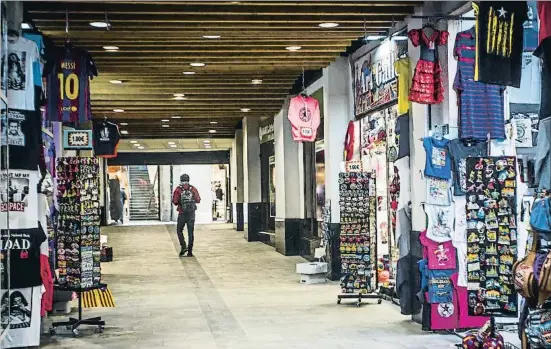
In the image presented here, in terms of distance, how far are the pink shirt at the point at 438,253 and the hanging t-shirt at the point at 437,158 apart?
0.57 m

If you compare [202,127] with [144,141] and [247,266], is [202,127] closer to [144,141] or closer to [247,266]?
A: [144,141]

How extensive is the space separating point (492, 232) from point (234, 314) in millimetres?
3556

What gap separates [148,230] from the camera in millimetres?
25391

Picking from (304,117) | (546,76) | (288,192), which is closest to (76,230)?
(546,76)

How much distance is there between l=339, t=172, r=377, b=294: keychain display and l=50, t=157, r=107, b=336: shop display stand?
9.65ft

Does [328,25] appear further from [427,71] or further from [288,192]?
[288,192]

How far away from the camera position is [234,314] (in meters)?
8.70

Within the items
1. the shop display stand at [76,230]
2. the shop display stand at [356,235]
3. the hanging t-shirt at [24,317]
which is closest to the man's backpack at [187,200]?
the shop display stand at [356,235]

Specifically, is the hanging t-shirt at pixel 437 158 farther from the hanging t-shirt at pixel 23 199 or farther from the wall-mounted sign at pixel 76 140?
the wall-mounted sign at pixel 76 140

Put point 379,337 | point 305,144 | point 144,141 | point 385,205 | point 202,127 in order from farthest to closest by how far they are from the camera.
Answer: point 144,141, point 202,127, point 305,144, point 385,205, point 379,337

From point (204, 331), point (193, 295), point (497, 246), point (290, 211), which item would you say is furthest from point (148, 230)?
point (497, 246)

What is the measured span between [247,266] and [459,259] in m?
7.04

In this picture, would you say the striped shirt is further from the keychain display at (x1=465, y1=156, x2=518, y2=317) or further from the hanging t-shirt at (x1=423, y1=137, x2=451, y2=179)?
the keychain display at (x1=465, y1=156, x2=518, y2=317)

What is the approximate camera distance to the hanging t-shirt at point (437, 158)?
23.9 feet
